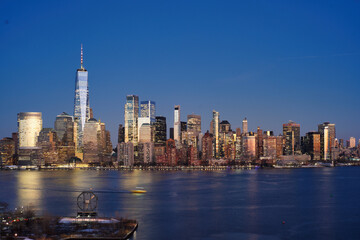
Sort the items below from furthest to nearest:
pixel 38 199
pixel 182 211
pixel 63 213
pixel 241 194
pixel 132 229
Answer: pixel 241 194 → pixel 38 199 → pixel 182 211 → pixel 63 213 → pixel 132 229

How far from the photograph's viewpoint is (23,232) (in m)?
39.6

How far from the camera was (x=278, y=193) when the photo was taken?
276ft

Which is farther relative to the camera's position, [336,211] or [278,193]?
[278,193]

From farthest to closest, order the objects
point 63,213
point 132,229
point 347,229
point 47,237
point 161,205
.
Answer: point 161,205, point 63,213, point 347,229, point 132,229, point 47,237

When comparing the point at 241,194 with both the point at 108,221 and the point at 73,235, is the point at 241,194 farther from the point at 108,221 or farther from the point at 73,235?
the point at 73,235

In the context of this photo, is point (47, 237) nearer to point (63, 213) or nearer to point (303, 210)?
point (63, 213)

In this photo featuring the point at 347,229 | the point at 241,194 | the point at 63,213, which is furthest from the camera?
the point at 241,194

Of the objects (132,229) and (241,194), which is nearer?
(132,229)

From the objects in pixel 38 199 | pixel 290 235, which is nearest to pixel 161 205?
pixel 38 199

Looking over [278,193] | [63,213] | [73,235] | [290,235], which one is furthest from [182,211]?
[278,193]

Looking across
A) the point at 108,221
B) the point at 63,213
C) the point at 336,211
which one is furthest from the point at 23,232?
the point at 336,211

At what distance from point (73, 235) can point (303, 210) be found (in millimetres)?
33289

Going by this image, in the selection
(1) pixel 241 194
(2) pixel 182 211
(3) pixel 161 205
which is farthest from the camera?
(1) pixel 241 194

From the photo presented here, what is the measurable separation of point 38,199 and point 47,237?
36373 mm
